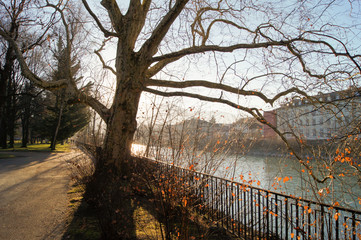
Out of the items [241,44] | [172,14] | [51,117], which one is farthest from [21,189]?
[51,117]

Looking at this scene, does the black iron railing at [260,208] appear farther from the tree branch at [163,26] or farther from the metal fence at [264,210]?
the tree branch at [163,26]

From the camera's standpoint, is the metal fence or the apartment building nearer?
the metal fence

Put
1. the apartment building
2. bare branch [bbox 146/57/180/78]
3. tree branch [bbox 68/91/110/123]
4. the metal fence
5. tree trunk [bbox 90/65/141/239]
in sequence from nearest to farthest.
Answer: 1. the metal fence
2. the apartment building
3. tree trunk [bbox 90/65/141/239]
4. tree branch [bbox 68/91/110/123]
5. bare branch [bbox 146/57/180/78]

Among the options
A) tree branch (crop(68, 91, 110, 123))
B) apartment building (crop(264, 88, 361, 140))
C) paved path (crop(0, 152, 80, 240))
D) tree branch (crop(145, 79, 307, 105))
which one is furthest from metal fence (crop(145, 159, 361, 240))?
tree branch (crop(68, 91, 110, 123))

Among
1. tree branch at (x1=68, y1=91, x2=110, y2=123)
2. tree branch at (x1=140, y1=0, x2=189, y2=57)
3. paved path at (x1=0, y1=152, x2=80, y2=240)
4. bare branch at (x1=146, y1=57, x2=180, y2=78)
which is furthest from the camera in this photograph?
bare branch at (x1=146, y1=57, x2=180, y2=78)

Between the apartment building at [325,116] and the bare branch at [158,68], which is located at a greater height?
the bare branch at [158,68]

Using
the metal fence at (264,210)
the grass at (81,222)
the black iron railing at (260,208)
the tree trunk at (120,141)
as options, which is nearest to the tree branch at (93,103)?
the tree trunk at (120,141)

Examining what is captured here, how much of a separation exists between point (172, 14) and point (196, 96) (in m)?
2.36

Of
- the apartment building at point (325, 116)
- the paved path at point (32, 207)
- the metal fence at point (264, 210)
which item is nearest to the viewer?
the metal fence at point (264, 210)

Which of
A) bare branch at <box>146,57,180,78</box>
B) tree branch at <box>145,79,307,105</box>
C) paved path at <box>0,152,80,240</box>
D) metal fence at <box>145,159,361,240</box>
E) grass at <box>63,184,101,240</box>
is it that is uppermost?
bare branch at <box>146,57,180,78</box>

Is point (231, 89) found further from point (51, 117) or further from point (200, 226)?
point (51, 117)

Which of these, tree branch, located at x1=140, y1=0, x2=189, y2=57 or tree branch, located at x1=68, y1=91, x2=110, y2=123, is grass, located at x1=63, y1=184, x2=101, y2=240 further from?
tree branch, located at x1=140, y1=0, x2=189, y2=57

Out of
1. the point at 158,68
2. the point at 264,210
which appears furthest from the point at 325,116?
the point at 158,68

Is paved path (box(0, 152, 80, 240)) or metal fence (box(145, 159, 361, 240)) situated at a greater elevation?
metal fence (box(145, 159, 361, 240))
